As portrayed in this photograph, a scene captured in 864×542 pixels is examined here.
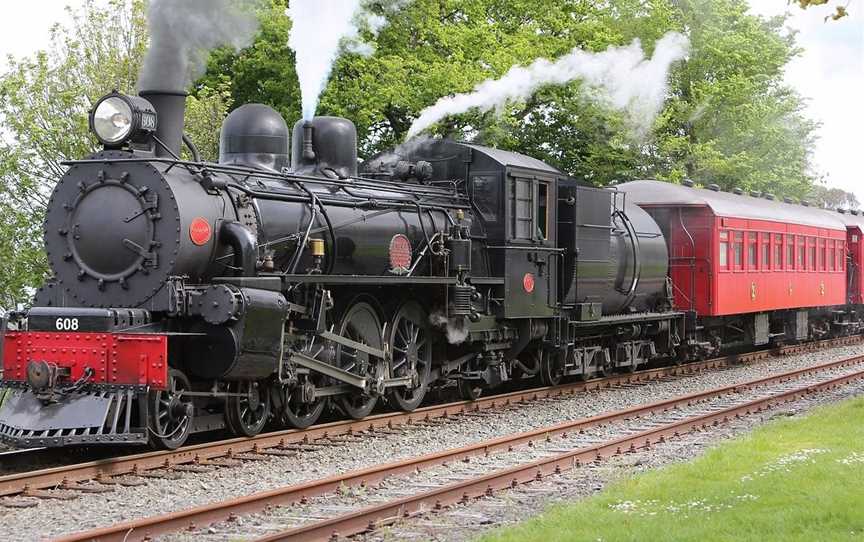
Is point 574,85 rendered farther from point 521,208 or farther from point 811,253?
point 521,208

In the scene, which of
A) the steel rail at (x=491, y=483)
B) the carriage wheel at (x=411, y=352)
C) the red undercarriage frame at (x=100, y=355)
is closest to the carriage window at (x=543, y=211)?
the carriage wheel at (x=411, y=352)

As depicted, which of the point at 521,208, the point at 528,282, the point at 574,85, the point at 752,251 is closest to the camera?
the point at 521,208

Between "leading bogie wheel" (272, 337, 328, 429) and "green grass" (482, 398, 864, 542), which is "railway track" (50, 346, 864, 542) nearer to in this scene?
"green grass" (482, 398, 864, 542)

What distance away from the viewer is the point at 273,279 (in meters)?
11.0

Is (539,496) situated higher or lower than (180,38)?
lower

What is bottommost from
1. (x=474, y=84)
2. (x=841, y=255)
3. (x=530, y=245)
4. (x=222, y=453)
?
(x=222, y=453)

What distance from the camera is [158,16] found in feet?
38.0

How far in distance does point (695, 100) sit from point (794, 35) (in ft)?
23.8

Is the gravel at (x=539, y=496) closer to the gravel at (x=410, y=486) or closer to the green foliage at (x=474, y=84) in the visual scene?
the gravel at (x=410, y=486)

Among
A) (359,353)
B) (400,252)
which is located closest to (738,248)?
(400,252)

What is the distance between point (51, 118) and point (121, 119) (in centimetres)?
1288

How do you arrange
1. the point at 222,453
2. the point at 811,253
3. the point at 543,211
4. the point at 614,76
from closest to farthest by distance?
the point at 222,453 → the point at 543,211 → the point at 811,253 → the point at 614,76

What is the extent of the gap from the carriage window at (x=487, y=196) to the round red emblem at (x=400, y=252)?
2.00 m

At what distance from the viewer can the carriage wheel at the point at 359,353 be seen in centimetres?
1275
